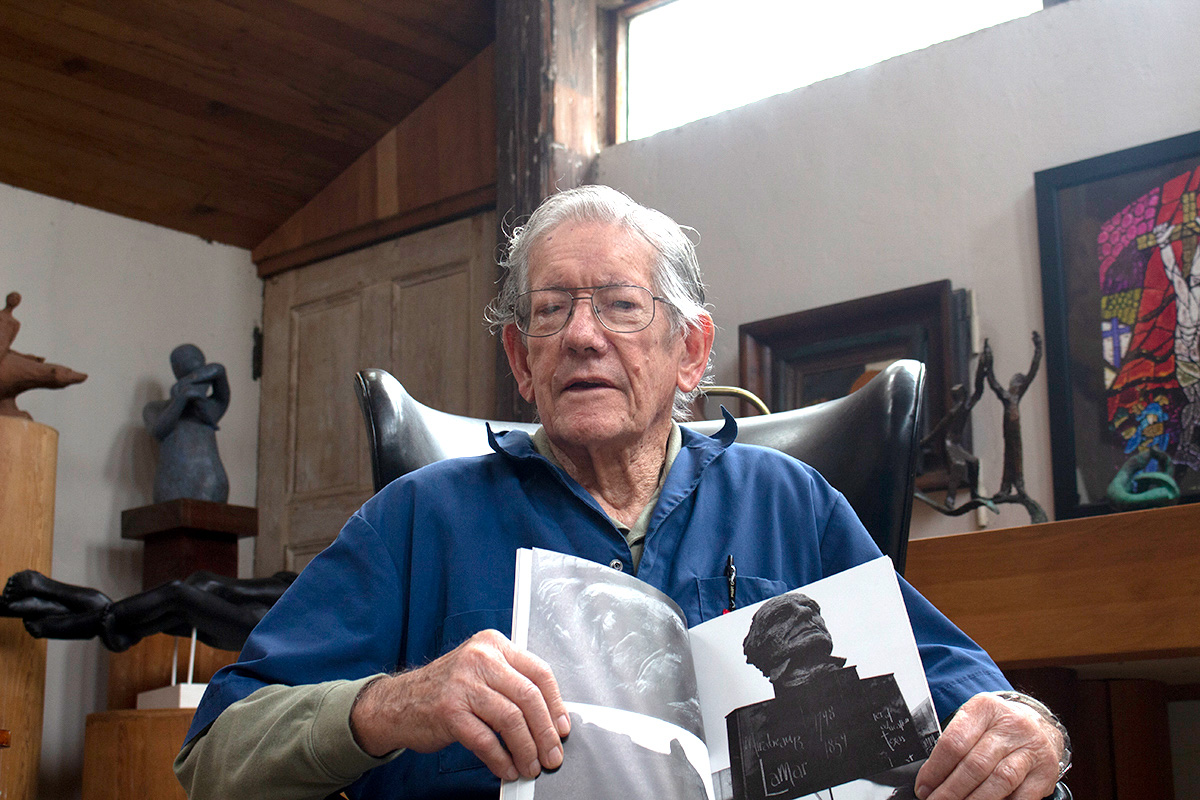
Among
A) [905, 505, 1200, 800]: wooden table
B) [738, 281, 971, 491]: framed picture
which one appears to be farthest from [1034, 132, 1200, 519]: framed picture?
[905, 505, 1200, 800]: wooden table

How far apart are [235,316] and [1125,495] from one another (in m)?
3.03

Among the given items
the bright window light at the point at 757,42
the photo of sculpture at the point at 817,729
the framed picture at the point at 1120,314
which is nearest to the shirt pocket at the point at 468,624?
the photo of sculpture at the point at 817,729

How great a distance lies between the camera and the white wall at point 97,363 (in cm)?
327

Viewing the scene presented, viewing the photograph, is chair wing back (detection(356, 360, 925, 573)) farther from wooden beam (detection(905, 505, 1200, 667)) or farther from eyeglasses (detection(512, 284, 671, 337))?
wooden beam (detection(905, 505, 1200, 667))

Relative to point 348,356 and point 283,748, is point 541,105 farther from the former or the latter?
point 283,748

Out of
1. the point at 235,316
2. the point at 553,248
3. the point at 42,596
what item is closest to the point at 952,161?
the point at 553,248

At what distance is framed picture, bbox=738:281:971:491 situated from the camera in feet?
7.44

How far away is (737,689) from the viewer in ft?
2.63

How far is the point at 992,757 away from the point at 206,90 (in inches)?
126

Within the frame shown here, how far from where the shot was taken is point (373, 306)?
3656 millimetres

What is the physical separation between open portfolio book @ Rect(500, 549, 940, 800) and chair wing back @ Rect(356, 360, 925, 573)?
410 mm

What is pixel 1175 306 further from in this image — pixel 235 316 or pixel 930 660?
pixel 235 316

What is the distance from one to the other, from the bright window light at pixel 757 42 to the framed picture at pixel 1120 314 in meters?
0.51

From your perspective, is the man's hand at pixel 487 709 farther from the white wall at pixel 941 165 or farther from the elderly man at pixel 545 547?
the white wall at pixel 941 165
